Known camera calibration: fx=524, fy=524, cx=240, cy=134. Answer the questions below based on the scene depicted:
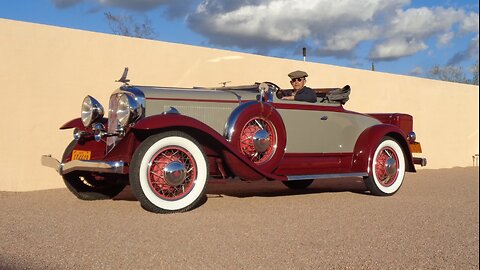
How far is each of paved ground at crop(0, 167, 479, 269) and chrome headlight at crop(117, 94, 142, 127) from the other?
86 cm

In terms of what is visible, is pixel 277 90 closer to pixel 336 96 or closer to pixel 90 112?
pixel 336 96

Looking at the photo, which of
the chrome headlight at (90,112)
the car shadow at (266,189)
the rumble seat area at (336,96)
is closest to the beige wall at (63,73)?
the car shadow at (266,189)

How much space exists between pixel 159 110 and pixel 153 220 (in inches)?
49.2

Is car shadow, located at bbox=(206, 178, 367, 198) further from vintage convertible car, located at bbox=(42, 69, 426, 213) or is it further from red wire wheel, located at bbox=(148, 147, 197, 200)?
red wire wheel, located at bbox=(148, 147, 197, 200)

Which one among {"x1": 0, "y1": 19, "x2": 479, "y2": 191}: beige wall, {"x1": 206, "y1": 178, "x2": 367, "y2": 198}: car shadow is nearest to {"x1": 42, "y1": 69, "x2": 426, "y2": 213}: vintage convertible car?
{"x1": 206, "y1": 178, "x2": 367, "y2": 198}: car shadow

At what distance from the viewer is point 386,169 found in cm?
670

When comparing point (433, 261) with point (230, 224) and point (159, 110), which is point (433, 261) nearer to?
point (230, 224)

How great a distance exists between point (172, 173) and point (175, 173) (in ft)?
0.09

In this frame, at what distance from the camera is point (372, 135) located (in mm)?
6574

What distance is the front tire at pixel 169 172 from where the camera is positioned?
15.1 feet

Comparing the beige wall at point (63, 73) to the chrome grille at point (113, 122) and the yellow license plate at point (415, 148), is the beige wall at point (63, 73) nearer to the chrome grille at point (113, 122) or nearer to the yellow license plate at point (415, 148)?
the chrome grille at point (113, 122)

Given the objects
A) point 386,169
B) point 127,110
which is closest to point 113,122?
point 127,110

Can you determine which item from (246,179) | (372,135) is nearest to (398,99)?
(372,135)

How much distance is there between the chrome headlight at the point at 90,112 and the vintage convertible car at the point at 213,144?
1cm
